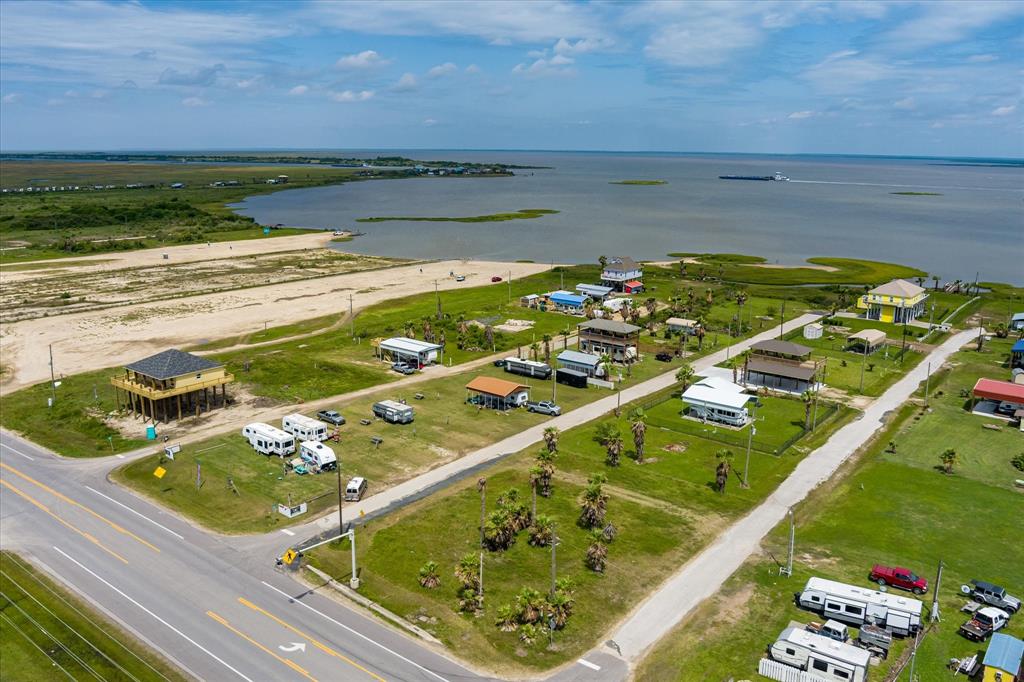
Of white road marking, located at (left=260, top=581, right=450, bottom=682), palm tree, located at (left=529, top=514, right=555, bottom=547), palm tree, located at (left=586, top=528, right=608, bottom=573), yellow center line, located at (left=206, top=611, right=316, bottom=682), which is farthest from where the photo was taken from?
palm tree, located at (left=529, top=514, right=555, bottom=547)

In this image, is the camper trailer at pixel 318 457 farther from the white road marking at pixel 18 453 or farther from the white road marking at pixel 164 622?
the white road marking at pixel 18 453

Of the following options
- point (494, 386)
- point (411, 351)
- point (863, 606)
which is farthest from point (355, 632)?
point (411, 351)

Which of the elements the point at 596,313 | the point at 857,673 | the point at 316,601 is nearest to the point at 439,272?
the point at 596,313

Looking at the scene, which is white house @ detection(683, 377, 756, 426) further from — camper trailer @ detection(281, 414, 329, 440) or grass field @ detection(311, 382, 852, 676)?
camper trailer @ detection(281, 414, 329, 440)

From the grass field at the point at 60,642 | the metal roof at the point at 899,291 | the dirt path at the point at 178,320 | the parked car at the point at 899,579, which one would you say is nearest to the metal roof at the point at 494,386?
the parked car at the point at 899,579

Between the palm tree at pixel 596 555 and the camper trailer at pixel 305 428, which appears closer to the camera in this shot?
the palm tree at pixel 596 555

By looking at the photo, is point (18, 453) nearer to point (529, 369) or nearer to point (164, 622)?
point (164, 622)

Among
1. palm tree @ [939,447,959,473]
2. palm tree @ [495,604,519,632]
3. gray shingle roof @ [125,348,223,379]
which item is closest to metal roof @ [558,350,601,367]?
palm tree @ [939,447,959,473]
